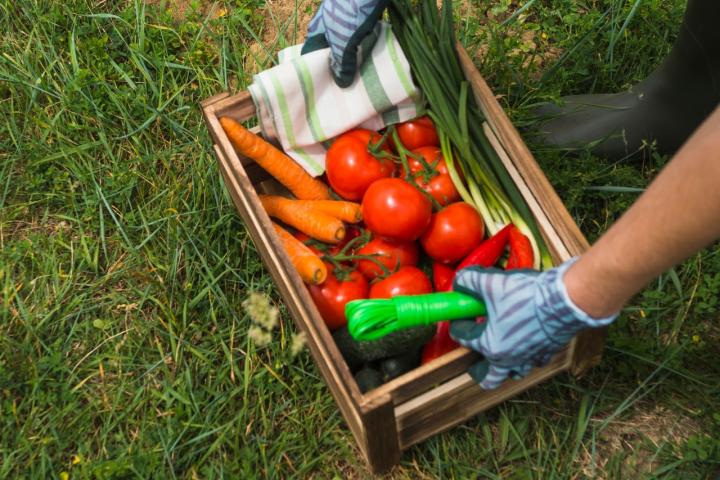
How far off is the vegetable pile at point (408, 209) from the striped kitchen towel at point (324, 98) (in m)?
0.04

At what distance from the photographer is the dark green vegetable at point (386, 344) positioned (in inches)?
68.8

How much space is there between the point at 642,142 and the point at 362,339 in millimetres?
1210

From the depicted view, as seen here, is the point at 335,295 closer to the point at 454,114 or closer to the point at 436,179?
the point at 436,179

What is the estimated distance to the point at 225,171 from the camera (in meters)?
2.06

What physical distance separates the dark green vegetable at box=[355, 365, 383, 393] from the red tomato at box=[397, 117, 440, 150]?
61 cm

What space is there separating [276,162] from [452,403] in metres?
0.74

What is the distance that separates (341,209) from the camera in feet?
6.58

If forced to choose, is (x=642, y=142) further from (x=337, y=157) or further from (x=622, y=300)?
(x=622, y=300)

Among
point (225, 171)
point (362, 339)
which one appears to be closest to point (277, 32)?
point (225, 171)

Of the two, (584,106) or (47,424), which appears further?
(584,106)

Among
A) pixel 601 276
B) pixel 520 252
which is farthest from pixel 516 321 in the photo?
pixel 520 252

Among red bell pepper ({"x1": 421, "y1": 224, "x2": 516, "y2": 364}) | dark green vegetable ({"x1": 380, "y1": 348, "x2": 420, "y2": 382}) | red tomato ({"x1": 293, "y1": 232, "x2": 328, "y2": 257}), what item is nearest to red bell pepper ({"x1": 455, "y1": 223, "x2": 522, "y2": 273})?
red bell pepper ({"x1": 421, "y1": 224, "x2": 516, "y2": 364})

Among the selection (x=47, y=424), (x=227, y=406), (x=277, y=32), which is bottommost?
(x=227, y=406)

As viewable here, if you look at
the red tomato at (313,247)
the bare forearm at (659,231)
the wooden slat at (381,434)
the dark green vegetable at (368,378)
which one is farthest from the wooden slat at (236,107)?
the bare forearm at (659,231)
